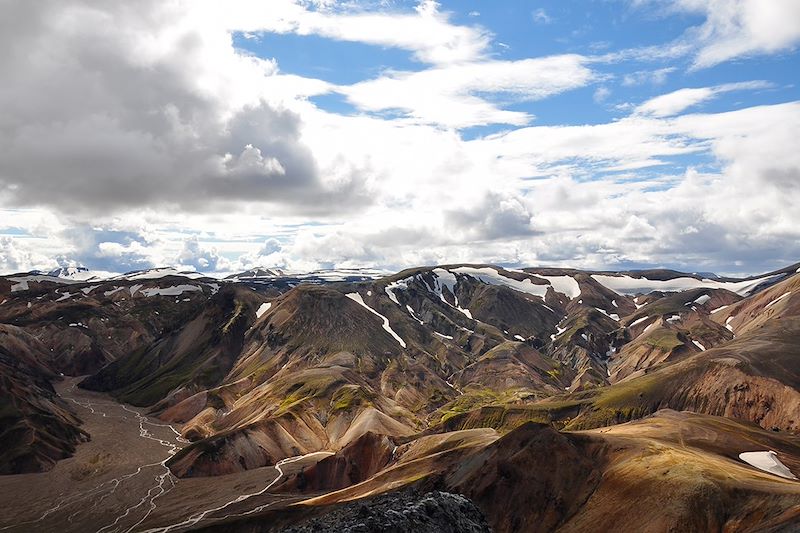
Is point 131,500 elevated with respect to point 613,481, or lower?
lower

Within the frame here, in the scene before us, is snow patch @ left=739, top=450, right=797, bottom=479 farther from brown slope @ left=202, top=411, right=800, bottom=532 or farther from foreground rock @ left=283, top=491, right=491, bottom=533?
foreground rock @ left=283, top=491, right=491, bottom=533

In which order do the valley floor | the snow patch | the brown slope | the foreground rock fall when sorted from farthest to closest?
the valley floor < the snow patch < the brown slope < the foreground rock

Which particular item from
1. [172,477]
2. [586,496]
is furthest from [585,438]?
[172,477]

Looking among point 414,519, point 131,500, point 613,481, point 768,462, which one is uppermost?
point 414,519

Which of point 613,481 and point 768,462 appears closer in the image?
point 613,481

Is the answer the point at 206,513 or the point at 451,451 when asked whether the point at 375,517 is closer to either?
the point at 451,451

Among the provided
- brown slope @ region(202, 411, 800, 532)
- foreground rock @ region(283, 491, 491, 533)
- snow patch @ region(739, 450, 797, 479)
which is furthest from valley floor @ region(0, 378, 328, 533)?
snow patch @ region(739, 450, 797, 479)

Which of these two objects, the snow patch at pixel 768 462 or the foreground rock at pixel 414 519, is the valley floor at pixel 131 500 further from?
the snow patch at pixel 768 462

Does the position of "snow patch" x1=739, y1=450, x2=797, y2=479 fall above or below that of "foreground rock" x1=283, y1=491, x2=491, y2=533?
below

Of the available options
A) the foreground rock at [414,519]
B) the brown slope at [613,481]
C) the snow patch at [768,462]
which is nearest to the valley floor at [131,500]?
the brown slope at [613,481]

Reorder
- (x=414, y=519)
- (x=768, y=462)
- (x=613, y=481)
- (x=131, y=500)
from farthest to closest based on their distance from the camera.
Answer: (x=131, y=500), (x=768, y=462), (x=613, y=481), (x=414, y=519)

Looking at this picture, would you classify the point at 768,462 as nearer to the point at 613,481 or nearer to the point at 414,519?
the point at 613,481

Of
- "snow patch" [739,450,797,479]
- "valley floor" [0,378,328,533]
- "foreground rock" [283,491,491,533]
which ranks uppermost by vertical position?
"foreground rock" [283,491,491,533]

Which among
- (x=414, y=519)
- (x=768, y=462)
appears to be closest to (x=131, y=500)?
(x=414, y=519)
